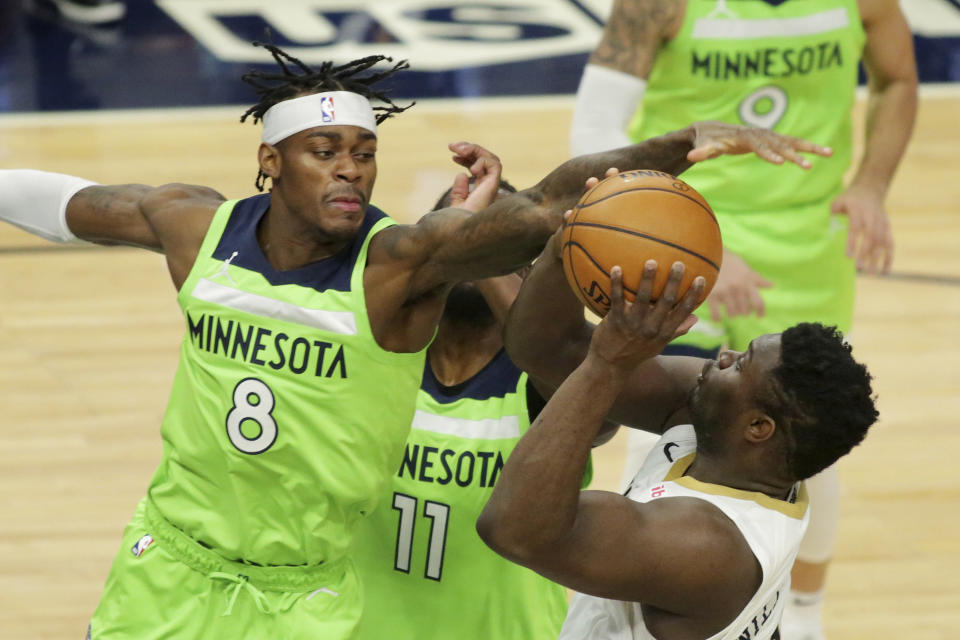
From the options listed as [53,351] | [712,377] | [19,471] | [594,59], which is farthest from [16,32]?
[712,377]

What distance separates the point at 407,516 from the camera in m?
3.49

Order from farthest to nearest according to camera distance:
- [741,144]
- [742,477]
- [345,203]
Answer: [345,203]
[742,477]
[741,144]

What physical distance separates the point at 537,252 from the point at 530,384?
0.65 m

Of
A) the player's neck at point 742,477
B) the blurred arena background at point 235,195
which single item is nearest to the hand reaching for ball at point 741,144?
the player's neck at point 742,477

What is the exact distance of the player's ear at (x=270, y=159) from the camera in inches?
128

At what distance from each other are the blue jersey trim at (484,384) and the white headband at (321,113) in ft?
2.28

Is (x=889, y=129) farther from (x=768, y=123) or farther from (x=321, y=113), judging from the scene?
(x=321, y=113)

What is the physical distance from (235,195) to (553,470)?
625 cm

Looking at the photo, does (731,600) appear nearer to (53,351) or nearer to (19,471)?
(19,471)

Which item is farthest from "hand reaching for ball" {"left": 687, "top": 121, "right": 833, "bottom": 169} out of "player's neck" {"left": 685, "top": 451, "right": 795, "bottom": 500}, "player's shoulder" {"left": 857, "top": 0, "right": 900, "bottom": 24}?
"player's shoulder" {"left": 857, "top": 0, "right": 900, "bottom": 24}

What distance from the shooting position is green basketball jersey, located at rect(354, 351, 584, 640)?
3.47 m

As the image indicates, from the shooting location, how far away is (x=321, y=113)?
3.18 metres

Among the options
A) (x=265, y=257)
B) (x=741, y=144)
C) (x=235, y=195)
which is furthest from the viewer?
(x=235, y=195)

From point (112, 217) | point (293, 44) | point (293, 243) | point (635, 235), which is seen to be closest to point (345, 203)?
point (293, 243)
